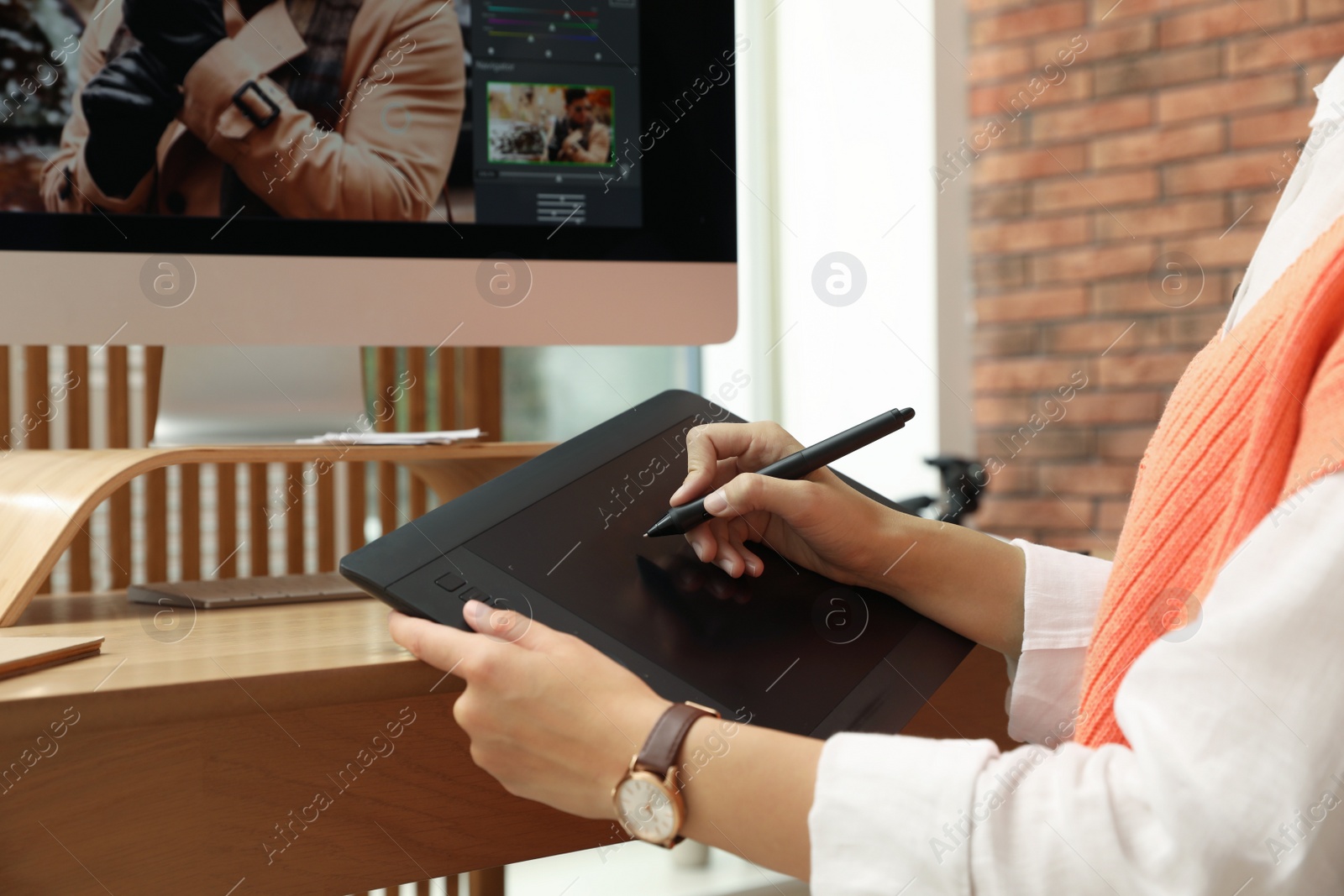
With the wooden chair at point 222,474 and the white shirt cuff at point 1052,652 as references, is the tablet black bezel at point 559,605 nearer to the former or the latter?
the white shirt cuff at point 1052,652

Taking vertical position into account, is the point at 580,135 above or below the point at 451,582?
above

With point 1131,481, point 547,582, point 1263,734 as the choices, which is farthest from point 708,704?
point 1131,481

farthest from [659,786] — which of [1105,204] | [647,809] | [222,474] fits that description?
[1105,204]

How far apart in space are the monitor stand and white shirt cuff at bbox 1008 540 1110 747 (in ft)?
1.90

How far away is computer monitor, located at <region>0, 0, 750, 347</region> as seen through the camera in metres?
0.76

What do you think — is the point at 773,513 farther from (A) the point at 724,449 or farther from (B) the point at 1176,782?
(B) the point at 1176,782

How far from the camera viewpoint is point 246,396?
2.92ft

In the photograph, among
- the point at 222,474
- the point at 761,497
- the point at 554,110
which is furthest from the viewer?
the point at 222,474

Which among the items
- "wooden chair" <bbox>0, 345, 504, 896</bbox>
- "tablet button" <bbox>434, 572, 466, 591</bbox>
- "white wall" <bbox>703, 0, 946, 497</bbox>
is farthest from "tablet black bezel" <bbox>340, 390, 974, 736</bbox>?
"white wall" <bbox>703, 0, 946, 497</bbox>

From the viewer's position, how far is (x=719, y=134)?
0.94 m

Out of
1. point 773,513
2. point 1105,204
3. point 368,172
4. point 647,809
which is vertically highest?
point 1105,204

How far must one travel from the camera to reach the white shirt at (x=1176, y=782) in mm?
403

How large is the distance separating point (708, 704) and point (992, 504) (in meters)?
2.07

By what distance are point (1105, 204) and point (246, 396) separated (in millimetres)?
1948
